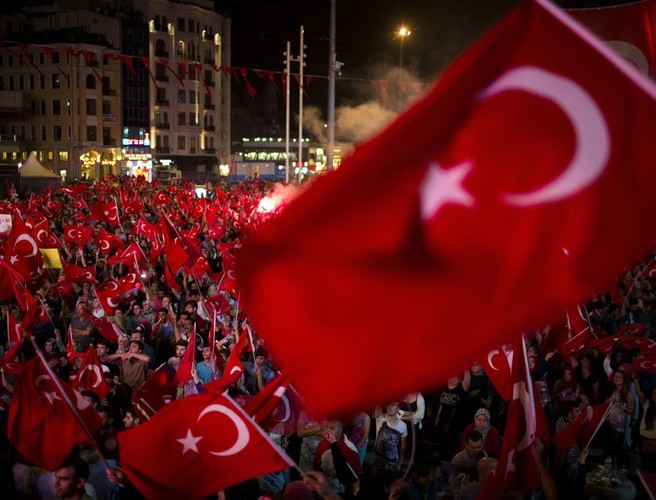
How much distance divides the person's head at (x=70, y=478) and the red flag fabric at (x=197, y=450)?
19.3 inches

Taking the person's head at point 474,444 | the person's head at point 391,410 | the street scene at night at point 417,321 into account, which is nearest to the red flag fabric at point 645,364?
the street scene at night at point 417,321

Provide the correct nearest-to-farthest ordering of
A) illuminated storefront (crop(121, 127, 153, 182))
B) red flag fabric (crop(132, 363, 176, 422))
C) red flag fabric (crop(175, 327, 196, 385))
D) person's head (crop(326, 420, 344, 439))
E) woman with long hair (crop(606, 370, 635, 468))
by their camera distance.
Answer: person's head (crop(326, 420, 344, 439)) → red flag fabric (crop(132, 363, 176, 422)) → woman with long hair (crop(606, 370, 635, 468)) → red flag fabric (crop(175, 327, 196, 385)) → illuminated storefront (crop(121, 127, 153, 182))

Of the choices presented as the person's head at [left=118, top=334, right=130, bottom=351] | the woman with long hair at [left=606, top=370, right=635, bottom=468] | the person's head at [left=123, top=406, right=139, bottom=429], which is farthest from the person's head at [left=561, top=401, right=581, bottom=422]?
the person's head at [left=118, top=334, right=130, bottom=351]

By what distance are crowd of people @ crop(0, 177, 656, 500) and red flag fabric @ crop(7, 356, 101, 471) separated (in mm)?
150

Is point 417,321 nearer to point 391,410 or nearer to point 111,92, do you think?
point 391,410

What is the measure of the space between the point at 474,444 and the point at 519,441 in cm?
113

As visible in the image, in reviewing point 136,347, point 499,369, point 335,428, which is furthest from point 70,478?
point 499,369

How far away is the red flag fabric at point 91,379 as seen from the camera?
7.42m

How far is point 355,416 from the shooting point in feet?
10.1

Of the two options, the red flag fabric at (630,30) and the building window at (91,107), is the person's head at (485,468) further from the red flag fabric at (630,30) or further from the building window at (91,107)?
the building window at (91,107)

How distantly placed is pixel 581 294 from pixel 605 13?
4.19m

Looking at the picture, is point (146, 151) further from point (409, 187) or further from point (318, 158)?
point (409, 187)

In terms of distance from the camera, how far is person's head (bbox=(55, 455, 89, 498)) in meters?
4.89

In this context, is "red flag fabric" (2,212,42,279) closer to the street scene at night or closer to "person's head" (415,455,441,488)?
the street scene at night
